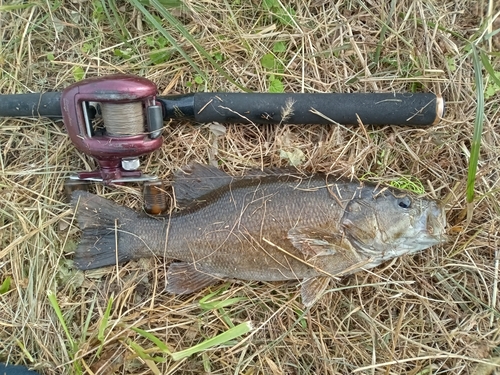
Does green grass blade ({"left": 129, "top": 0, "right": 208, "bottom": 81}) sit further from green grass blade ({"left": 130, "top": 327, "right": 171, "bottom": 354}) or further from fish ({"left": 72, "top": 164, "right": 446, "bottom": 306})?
green grass blade ({"left": 130, "top": 327, "right": 171, "bottom": 354})

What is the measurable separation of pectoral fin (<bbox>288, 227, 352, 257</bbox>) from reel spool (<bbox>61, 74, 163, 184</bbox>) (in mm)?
1016

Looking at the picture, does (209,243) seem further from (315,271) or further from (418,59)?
(418,59)

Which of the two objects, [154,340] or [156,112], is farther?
[156,112]

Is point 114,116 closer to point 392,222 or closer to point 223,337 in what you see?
point 223,337

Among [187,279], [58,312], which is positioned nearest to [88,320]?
[58,312]

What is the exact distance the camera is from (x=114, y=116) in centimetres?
258

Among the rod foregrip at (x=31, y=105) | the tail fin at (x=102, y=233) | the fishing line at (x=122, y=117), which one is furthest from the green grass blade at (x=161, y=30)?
the tail fin at (x=102, y=233)

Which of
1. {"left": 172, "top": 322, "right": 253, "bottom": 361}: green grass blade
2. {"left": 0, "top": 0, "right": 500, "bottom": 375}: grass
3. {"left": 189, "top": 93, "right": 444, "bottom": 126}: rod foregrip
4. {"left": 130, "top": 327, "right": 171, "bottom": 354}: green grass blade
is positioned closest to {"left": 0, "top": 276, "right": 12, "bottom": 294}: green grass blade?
{"left": 0, "top": 0, "right": 500, "bottom": 375}: grass

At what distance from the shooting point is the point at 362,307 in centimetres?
283

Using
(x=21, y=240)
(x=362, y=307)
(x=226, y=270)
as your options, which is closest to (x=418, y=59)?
(x=362, y=307)

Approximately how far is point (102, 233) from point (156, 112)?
0.88 m

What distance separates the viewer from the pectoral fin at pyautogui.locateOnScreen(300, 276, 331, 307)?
2.74 m

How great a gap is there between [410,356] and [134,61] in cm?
272

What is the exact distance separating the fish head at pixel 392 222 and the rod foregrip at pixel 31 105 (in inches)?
75.8
